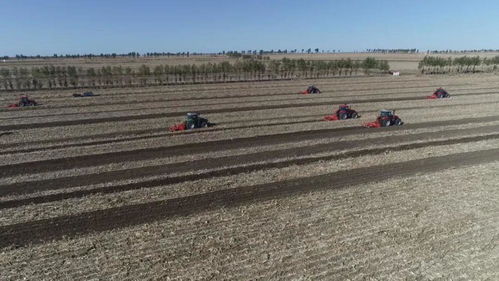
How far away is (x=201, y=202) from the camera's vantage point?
1552cm

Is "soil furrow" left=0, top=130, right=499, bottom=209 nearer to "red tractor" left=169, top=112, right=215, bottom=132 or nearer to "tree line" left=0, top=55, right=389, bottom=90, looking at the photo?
"red tractor" left=169, top=112, right=215, bottom=132

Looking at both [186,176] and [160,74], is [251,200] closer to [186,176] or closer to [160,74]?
[186,176]

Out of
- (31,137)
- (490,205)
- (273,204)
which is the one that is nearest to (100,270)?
(273,204)

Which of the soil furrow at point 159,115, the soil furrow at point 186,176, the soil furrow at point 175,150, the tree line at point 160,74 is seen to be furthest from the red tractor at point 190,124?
the tree line at point 160,74

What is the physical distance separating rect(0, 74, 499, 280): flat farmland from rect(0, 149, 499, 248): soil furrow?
80 millimetres

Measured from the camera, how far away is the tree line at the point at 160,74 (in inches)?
2552

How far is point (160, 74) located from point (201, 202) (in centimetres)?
5707

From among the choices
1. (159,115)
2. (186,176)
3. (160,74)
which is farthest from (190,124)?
(160,74)

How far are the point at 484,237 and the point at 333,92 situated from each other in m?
40.7

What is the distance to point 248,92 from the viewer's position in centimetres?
5178

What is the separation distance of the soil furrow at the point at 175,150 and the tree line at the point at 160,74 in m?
42.8

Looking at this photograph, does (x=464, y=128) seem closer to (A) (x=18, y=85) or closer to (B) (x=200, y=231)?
(B) (x=200, y=231)

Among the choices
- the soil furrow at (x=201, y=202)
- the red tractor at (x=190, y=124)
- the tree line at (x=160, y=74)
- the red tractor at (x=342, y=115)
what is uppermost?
the tree line at (x=160, y=74)

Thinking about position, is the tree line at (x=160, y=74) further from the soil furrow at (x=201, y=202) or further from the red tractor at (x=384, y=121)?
the soil furrow at (x=201, y=202)
